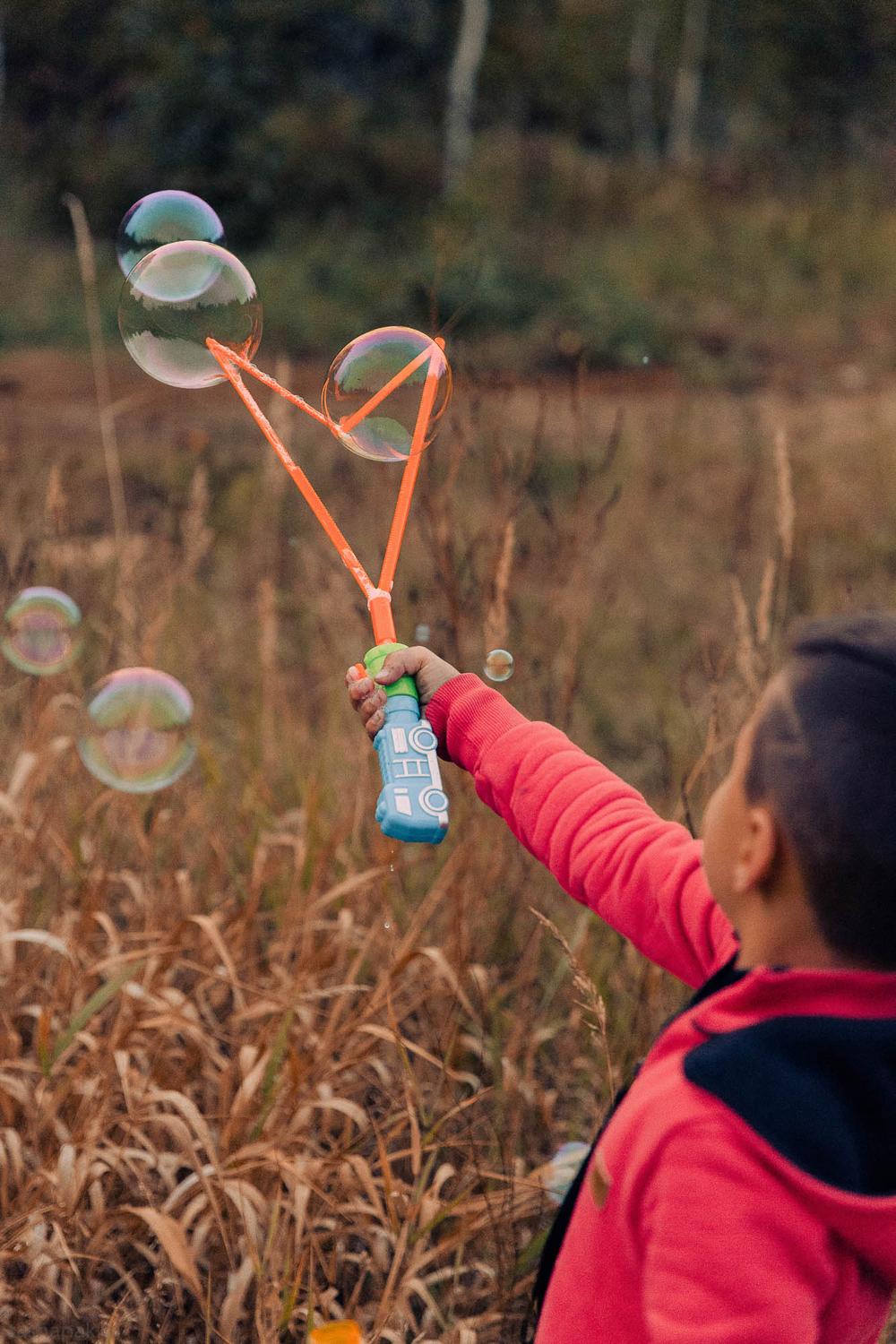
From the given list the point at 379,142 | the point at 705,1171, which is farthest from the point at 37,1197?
the point at 379,142

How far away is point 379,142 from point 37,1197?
1436cm

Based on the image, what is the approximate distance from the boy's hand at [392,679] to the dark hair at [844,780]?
445 mm

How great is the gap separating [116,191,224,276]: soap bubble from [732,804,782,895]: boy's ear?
1.33m

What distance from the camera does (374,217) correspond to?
46.7 feet

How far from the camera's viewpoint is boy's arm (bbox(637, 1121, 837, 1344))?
0.93 m

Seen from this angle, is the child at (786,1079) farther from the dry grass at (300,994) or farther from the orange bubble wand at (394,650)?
the dry grass at (300,994)

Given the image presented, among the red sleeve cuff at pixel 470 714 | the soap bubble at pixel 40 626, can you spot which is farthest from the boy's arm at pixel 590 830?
the soap bubble at pixel 40 626

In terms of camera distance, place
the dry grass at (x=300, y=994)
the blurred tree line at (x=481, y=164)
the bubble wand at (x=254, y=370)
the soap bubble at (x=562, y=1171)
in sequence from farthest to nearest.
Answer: the blurred tree line at (x=481, y=164), the soap bubble at (x=562, y=1171), the dry grass at (x=300, y=994), the bubble wand at (x=254, y=370)

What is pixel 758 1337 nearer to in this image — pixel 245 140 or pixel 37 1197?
pixel 37 1197

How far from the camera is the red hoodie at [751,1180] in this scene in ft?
3.09

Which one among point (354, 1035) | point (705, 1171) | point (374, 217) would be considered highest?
point (374, 217)

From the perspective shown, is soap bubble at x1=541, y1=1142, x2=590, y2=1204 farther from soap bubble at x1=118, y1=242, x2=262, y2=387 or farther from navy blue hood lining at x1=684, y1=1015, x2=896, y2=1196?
soap bubble at x1=118, y1=242, x2=262, y2=387

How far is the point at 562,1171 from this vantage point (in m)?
2.00

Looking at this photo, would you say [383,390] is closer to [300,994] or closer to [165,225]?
[165,225]
